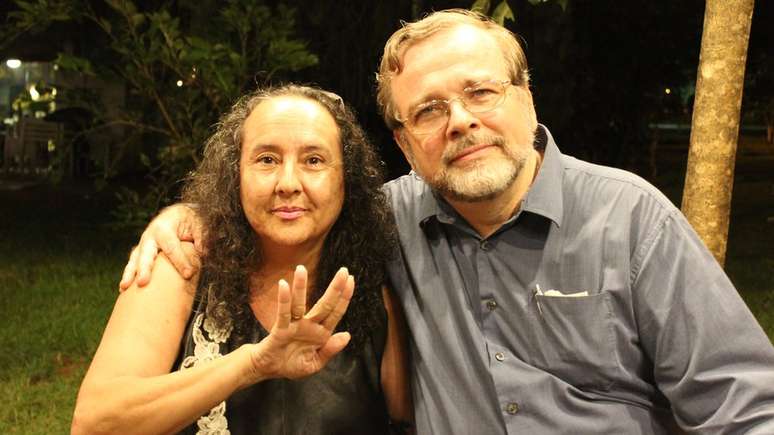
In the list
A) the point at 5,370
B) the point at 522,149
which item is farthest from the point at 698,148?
the point at 5,370

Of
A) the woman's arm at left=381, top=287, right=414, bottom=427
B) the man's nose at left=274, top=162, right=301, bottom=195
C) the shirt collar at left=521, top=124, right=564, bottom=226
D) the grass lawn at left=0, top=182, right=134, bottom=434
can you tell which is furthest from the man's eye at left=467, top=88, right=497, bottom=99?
the grass lawn at left=0, top=182, right=134, bottom=434

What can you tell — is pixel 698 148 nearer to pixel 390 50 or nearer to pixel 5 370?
pixel 390 50

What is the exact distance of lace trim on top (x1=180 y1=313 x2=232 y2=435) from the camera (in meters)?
2.36

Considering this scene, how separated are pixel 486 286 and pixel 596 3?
11.5m

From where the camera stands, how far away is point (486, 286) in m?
2.33

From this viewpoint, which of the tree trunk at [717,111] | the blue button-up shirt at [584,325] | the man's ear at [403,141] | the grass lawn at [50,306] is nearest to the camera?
the blue button-up shirt at [584,325]

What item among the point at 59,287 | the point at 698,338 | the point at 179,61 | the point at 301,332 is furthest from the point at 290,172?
the point at 59,287

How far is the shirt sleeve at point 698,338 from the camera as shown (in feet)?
6.69

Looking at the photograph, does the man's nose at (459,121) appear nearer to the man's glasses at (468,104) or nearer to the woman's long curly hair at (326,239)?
the man's glasses at (468,104)

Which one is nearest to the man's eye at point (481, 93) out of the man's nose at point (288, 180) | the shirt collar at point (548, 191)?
the shirt collar at point (548, 191)

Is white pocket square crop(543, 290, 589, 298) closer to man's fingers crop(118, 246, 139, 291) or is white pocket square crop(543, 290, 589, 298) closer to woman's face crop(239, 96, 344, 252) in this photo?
woman's face crop(239, 96, 344, 252)

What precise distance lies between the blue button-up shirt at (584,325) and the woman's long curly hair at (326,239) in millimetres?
168

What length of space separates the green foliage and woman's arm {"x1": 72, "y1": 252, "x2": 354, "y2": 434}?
299 centimetres

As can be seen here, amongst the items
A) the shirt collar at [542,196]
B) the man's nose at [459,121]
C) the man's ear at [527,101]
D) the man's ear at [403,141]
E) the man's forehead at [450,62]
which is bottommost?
the shirt collar at [542,196]
